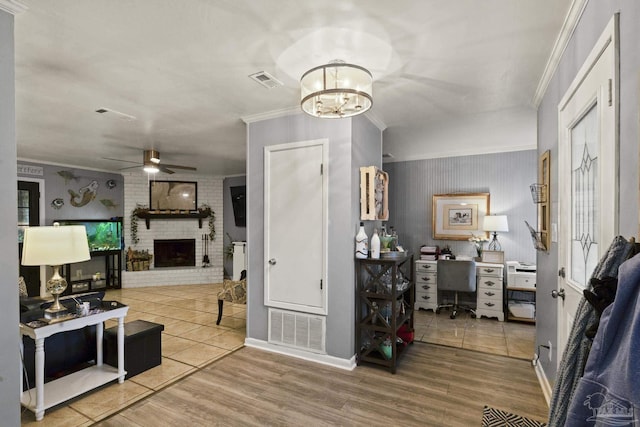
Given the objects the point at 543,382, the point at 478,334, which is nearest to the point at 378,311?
the point at 543,382

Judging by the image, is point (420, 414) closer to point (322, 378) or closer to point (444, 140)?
point (322, 378)

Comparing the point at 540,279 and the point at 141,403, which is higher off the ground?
the point at 540,279

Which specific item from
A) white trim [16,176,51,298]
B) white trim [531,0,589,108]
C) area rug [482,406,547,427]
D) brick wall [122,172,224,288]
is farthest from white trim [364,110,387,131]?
white trim [16,176,51,298]

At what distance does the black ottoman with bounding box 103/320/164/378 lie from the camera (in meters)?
2.82

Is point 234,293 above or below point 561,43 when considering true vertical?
below

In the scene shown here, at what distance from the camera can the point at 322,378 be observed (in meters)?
2.76

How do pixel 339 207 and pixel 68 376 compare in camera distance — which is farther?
pixel 339 207

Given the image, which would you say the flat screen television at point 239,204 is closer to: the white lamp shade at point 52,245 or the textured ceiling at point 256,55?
the textured ceiling at point 256,55

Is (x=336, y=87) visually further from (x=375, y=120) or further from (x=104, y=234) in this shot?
(x=104, y=234)

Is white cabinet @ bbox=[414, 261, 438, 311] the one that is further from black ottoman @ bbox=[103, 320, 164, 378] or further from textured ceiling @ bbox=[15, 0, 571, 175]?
black ottoman @ bbox=[103, 320, 164, 378]

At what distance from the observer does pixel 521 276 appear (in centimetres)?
428

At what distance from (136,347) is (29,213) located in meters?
4.47

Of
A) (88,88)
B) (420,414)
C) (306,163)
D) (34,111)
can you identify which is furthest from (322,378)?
(34,111)

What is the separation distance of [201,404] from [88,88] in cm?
264
